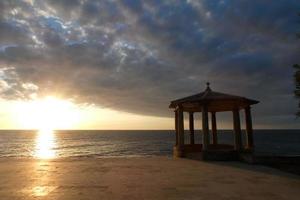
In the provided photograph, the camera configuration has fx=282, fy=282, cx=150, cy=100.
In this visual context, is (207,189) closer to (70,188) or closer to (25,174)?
(70,188)

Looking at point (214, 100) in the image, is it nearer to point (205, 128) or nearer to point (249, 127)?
point (205, 128)

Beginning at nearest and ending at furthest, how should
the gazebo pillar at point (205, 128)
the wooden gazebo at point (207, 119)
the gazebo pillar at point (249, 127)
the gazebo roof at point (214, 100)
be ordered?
the wooden gazebo at point (207, 119) → the gazebo roof at point (214, 100) → the gazebo pillar at point (205, 128) → the gazebo pillar at point (249, 127)

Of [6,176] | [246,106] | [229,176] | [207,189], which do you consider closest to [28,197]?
[6,176]

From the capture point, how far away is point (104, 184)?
885cm

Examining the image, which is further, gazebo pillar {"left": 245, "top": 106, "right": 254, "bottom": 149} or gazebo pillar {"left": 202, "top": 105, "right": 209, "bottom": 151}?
gazebo pillar {"left": 245, "top": 106, "right": 254, "bottom": 149}

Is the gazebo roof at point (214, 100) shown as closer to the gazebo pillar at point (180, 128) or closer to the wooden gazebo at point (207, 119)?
the wooden gazebo at point (207, 119)

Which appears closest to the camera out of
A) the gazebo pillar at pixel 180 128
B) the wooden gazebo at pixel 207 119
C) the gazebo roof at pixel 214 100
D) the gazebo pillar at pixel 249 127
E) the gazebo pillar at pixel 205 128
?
the wooden gazebo at pixel 207 119

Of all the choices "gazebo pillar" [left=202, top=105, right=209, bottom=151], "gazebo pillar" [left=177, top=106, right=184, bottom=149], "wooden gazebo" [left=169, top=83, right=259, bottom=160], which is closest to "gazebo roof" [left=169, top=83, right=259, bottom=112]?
"wooden gazebo" [left=169, top=83, right=259, bottom=160]

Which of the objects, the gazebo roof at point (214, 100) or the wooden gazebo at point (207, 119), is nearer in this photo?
the wooden gazebo at point (207, 119)

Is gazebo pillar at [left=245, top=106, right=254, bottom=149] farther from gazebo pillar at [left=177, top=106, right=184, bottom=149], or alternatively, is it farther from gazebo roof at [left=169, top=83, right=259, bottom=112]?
gazebo pillar at [left=177, top=106, right=184, bottom=149]

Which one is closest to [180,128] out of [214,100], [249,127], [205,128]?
[205,128]

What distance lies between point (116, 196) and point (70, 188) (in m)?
1.81

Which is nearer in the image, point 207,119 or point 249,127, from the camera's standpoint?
point 207,119

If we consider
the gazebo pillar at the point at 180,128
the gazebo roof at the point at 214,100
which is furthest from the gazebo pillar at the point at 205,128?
the gazebo pillar at the point at 180,128
